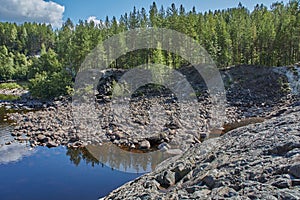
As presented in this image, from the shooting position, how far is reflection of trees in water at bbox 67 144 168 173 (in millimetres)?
21125

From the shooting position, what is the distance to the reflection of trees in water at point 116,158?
21.1 metres

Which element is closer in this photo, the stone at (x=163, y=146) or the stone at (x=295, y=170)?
the stone at (x=295, y=170)

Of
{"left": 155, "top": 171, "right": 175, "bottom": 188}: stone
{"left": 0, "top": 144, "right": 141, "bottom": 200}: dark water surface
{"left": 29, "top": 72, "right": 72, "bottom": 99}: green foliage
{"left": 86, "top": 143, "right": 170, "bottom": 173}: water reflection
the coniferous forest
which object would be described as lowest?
{"left": 0, "top": 144, "right": 141, "bottom": 200}: dark water surface

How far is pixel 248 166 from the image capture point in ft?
33.4

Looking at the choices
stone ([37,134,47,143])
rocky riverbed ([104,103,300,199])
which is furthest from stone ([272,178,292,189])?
stone ([37,134,47,143])

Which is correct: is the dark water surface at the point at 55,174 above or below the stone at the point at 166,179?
below

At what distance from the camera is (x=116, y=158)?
74.8ft

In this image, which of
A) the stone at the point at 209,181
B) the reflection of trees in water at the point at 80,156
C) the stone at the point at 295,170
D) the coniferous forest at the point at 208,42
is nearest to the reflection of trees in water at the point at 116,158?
the reflection of trees in water at the point at 80,156

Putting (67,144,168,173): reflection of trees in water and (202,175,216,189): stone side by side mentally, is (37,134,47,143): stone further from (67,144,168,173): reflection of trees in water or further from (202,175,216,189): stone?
(202,175,216,189): stone

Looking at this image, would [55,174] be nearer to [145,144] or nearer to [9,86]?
[145,144]

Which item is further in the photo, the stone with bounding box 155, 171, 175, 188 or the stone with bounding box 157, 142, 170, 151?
the stone with bounding box 157, 142, 170, 151

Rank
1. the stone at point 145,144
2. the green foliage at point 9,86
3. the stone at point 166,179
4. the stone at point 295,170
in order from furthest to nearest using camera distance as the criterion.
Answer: the green foliage at point 9,86
the stone at point 145,144
the stone at point 166,179
the stone at point 295,170

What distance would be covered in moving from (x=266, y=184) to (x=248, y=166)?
151 cm

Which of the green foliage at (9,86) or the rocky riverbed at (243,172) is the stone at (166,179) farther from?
the green foliage at (9,86)
